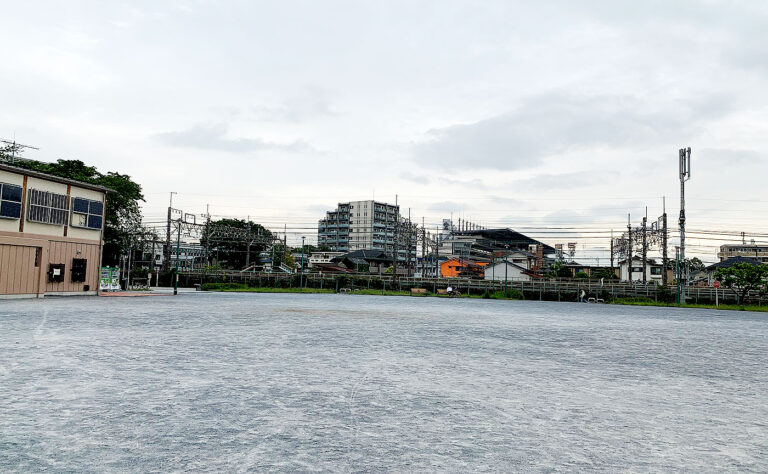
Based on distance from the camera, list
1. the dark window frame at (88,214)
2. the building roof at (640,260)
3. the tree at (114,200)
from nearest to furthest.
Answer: the dark window frame at (88,214) → the tree at (114,200) → the building roof at (640,260)

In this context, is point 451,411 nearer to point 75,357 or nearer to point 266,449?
point 266,449

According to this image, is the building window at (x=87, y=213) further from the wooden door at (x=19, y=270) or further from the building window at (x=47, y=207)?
the wooden door at (x=19, y=270)

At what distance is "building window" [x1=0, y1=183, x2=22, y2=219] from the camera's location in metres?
29.2

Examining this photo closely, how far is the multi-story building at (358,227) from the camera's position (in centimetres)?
15175

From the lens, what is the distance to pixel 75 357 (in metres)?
9.95

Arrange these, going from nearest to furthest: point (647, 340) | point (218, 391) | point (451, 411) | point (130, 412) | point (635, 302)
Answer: point (130, 412) → point (451, 411) → point (218, 391) → point (647, 340) → point (635, 302)

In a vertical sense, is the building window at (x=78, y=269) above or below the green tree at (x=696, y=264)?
below

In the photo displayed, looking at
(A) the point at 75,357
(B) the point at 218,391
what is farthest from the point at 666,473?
(A) the point at 75,357

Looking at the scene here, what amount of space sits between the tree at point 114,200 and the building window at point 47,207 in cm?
1463

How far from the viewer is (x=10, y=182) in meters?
29.8

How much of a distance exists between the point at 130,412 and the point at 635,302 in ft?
164

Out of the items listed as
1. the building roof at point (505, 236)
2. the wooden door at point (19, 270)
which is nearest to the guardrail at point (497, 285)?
the wooden door at point (19, 270)

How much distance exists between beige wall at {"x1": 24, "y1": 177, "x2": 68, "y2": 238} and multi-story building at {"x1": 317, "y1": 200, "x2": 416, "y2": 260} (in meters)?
115

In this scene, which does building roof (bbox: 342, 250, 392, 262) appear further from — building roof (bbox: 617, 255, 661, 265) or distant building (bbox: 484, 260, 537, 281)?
building roof (bbox: 617, 255, 661, 265)
